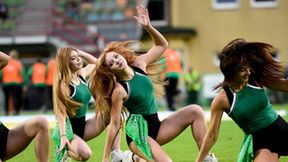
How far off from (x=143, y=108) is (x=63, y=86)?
3.77ft

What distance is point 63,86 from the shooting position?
379 inches

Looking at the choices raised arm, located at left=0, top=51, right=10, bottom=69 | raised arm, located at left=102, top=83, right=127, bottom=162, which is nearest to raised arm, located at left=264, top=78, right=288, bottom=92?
raised arm, located at left=102, top=83, right=127, bottom=162

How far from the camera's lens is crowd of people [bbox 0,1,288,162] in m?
7.86

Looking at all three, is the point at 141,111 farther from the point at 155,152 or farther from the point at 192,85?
the point at 192,85

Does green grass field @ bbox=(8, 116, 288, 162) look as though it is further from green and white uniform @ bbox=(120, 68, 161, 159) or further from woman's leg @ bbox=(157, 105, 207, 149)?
green and white uniform @ bbox=(120, 68, 161, 159)

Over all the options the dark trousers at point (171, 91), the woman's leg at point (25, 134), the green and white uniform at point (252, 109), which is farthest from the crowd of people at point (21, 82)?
the green and white uniform at point (252, 109)

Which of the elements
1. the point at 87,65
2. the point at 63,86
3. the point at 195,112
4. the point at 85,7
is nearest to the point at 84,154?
the point at 63,86

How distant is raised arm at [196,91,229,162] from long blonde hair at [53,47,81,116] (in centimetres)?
226

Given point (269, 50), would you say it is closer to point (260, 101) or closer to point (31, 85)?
point (260, 101)

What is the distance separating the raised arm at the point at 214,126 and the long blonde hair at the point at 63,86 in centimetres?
226

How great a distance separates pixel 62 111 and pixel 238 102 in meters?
2.39

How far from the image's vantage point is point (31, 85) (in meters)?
28.8

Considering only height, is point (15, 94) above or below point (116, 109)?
below

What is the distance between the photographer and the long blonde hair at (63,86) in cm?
951
